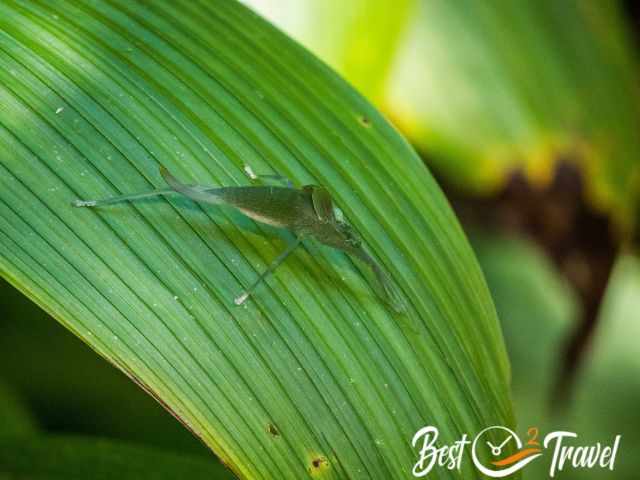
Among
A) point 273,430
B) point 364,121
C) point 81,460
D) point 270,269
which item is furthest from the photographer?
point 81,460

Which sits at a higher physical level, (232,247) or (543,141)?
(543,141)

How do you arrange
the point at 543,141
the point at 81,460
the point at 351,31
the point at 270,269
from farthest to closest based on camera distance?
the point at 543,141 < the point at 351,31 < the point at 81,460 < the point at 270,269

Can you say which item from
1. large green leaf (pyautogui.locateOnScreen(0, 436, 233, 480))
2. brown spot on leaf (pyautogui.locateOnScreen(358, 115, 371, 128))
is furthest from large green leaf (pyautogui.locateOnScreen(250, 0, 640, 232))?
large green leaf (pyautogui.locateOnScreen(0, 436, 233, 480))

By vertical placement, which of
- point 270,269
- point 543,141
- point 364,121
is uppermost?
point 543,141

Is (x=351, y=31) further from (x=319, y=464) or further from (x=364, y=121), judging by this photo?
(x=319, y=464)

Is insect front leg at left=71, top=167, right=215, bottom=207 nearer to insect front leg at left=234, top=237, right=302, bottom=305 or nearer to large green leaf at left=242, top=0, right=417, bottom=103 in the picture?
insect front leg at left=234, top=237, right=302, bottom=305

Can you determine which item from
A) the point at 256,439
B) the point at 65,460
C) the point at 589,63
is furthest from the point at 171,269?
the point at 589,63

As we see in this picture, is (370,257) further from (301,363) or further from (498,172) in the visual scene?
(498,172)

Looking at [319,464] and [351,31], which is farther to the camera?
[351,31]

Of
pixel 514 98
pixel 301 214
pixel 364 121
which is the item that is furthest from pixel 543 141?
pixel 301 214
